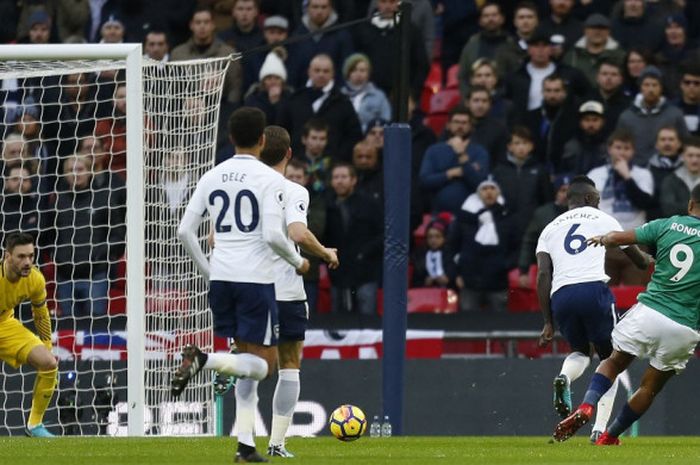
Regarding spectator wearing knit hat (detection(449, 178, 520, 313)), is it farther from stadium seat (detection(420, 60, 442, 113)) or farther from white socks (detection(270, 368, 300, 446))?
white socks (detection(270, 368, 300, 446))

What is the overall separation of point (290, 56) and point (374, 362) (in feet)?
16.9

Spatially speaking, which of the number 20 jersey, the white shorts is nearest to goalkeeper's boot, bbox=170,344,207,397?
the number 20 jersey

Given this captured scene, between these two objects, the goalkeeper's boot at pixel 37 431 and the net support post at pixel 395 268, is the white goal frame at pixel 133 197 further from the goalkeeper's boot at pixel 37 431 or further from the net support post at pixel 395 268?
the net support post at pixel 395 268

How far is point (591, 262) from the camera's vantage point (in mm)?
12953

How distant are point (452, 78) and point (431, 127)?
875 mm

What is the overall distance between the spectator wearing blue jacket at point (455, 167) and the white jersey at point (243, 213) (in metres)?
8.40

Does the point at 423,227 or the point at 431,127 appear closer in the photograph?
the point at 423,227

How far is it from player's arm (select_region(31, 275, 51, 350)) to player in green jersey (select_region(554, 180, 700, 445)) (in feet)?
18.8

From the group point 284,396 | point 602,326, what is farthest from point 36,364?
point 602,326

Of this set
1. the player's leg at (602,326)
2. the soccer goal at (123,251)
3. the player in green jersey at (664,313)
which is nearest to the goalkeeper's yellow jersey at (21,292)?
the soccer goal at (123,251)

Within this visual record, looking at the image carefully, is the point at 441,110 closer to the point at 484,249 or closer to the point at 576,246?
the point at 484,249

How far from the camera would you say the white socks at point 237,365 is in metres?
9.53

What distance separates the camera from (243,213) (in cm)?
980

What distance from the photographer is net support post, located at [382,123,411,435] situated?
14656 mm
